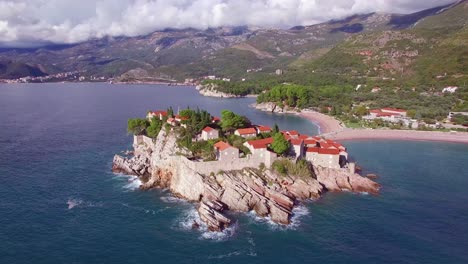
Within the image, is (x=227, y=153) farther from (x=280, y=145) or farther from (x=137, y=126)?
(x=137, y=126)

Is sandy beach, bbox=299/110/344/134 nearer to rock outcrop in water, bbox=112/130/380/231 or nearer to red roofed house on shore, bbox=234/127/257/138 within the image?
red roofed house on shore, bbox=234/127/257/138

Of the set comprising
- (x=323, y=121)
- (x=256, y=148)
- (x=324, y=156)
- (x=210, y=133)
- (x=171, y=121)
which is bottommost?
(x=324, y=156)

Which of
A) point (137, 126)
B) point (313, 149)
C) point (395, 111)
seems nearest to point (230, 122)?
point (313, 149)

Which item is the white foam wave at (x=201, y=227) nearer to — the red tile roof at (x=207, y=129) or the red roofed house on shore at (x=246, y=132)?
the red tile roof at (x=207, y=129)

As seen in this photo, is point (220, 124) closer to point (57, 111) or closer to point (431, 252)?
point (431, 252)

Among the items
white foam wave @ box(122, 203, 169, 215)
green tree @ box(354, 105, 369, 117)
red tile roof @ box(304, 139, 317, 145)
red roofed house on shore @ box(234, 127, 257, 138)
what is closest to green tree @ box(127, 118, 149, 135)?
red roofed house on shore @ box(234, 127, 257, 138)

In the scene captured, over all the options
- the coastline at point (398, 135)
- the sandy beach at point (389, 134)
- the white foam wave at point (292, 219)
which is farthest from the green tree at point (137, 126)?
the coastline at point (398, 135)

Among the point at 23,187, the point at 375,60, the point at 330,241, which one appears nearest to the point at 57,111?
the point at 23,187

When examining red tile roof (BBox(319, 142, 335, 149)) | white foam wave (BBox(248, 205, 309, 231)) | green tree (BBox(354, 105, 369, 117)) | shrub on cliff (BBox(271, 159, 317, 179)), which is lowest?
white foam wave (BBox(248, 205, 309, 231))
